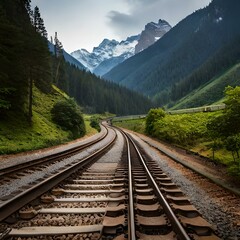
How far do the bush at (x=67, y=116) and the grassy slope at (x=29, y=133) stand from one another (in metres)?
1.19

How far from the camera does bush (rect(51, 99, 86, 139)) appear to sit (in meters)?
33.5

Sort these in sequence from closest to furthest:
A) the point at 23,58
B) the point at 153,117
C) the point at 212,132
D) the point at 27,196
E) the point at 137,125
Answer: the point at 27,196
the point at 212,132
the point at 23,58
the point at 153,117
the point at 137,125

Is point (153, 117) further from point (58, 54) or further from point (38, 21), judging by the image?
point (58, 54)

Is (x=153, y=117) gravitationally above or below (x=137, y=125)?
above

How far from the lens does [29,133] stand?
24.6m

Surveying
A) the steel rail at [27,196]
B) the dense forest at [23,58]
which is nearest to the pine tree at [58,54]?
the dense forest at [23,58]

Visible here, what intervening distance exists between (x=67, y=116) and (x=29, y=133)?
9.57 m

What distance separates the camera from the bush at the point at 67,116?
33.5 m

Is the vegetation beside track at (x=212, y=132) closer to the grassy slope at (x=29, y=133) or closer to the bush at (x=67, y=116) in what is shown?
the bush at (x=67, y=116)

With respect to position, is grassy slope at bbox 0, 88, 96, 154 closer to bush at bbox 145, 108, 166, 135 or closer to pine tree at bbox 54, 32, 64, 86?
bush at bbox 145, 108, 166, 135

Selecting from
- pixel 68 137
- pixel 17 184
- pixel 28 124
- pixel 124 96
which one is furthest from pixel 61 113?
pixel 124 96

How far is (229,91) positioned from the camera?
1048 cm

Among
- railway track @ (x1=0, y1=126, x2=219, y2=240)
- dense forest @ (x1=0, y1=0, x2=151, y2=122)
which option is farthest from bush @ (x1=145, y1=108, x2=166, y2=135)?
railway track @ (x1=0, y1=126, x2=219, y2=240)

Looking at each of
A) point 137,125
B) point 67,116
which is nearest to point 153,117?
point 67,116
